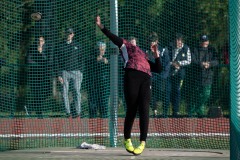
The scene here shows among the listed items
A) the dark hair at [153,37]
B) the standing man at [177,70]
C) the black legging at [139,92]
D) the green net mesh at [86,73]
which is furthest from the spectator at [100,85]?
the black legging at [139,92]

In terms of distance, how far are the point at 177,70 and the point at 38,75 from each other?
2.65 meters

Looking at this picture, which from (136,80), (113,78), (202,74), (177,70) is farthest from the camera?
(202,74)

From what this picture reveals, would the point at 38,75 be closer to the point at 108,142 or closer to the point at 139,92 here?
the point at 108,142

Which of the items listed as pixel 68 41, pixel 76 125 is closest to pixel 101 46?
pixel 68 41

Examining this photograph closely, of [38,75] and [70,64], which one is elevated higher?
[70,64]

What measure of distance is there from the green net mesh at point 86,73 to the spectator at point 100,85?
0.02 metres

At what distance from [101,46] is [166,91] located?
154cm

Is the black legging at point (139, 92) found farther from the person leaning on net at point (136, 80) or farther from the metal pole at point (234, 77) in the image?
the metal pole at point (234, 77)

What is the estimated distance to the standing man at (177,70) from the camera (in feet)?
51.3

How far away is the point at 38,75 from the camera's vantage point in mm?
15484

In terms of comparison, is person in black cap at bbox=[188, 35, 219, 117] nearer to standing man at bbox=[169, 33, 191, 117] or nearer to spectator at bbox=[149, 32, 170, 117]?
standing man at bbox=[169, 33, 191, 117]

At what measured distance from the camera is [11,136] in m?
15.6

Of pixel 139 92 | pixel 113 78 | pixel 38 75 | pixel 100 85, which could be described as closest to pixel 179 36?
pixel 113 78

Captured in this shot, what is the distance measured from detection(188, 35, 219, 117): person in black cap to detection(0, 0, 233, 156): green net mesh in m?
0.03
